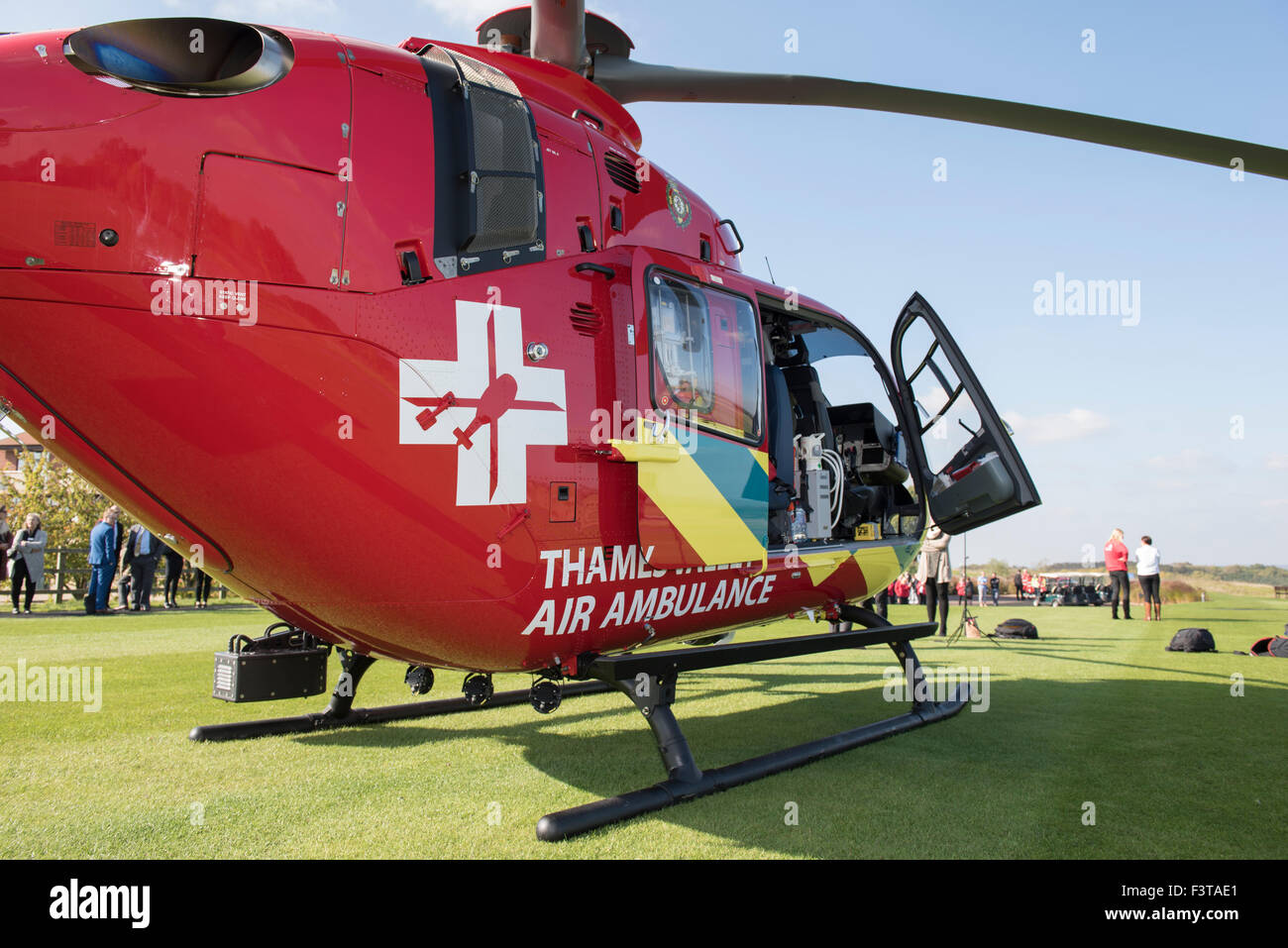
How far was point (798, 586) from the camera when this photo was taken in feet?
16.9

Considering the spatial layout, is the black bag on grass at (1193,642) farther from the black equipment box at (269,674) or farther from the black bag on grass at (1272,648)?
the black equipment box at (269,674)

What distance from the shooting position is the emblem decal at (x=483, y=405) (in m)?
2.98

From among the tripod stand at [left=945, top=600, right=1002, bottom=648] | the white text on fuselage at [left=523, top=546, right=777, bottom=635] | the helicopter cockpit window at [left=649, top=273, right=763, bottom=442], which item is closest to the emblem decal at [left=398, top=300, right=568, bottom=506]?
the white text on fuselage at [left=523, top=546, right=777, bottom=635]

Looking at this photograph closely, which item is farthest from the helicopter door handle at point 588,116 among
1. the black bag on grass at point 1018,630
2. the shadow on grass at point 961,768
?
the black bag on grass at point 1018,630

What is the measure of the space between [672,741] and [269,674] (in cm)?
189

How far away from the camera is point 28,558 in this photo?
13.7 m

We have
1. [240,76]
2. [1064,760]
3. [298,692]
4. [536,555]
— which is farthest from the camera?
[1064,760]

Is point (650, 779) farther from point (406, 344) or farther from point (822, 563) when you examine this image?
point (406, 344)

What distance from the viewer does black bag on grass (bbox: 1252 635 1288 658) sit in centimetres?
952

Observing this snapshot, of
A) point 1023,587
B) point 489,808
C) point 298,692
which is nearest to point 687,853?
point 489,808

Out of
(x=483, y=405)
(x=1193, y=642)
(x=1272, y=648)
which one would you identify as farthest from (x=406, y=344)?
(x=1272, y=648)

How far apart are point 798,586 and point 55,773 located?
13.9 ft

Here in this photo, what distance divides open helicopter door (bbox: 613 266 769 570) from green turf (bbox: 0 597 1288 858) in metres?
1.29
